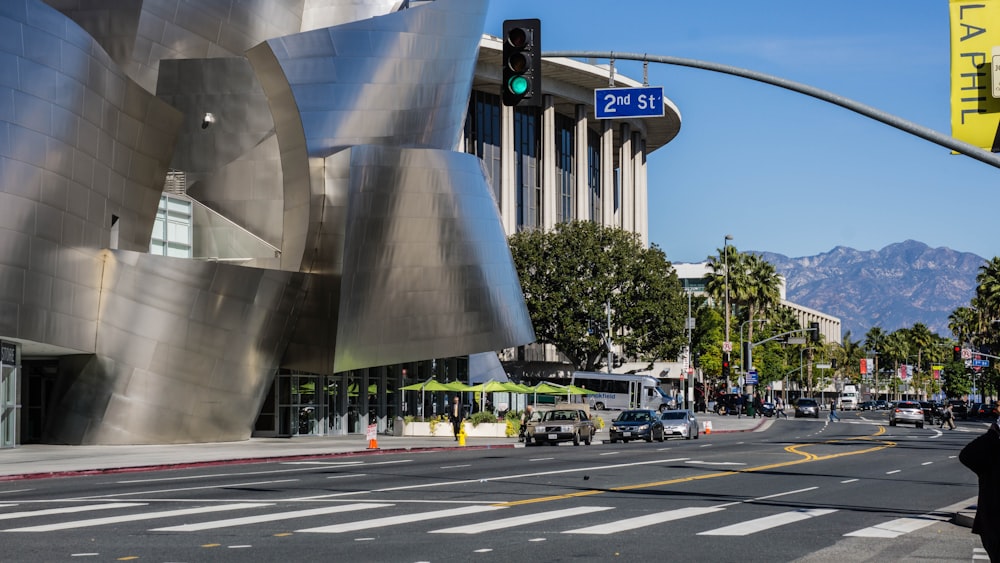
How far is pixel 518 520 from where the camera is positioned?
1705 cm

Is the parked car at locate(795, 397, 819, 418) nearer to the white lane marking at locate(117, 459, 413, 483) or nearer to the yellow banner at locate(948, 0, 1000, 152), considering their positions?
the white lane marking at locate(117, 459, 413, 483)

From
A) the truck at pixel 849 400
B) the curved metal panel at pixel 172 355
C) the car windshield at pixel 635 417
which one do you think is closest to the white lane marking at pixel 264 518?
the curved metal panel at pixel 172 355

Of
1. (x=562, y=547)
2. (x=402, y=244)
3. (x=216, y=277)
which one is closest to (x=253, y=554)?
(x=562, y=547)

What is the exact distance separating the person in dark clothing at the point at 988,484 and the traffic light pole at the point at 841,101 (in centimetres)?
879

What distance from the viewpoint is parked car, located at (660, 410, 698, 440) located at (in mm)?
54781

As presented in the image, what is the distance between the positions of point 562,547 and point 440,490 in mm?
8950

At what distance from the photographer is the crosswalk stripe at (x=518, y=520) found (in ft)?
51.5

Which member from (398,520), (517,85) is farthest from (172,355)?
(398,520)

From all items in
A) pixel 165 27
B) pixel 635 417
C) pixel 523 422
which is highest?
pixel 165 27

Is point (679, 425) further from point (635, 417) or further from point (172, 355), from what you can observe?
point (172, 355)

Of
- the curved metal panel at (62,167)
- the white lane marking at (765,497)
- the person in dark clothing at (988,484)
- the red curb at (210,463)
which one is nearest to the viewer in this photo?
the person in dark clothing at (988,484)

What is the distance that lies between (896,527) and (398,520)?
6.69 m

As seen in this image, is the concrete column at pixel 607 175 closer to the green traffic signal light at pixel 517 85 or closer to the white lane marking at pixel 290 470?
the white lane marking at pixel 290 470

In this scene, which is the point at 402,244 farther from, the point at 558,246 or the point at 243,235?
the point at 558,246
